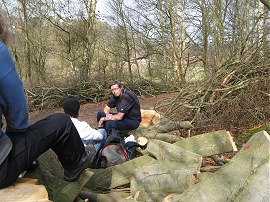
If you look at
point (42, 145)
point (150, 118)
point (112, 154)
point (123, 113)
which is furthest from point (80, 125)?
point (150, 118)

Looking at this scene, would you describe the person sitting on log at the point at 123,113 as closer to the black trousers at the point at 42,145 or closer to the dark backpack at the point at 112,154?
the dark backpack at the point at 112,154

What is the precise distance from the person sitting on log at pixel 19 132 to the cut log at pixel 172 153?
1.32 meters

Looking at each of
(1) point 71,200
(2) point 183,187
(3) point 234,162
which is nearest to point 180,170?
(2) point 183,187

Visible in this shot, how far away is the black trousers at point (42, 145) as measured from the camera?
7.50ft

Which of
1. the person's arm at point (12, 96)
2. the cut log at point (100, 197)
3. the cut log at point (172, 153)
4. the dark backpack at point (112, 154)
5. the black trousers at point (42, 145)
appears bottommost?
the cut log at point (100, 197)

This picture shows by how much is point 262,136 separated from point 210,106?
390 cm

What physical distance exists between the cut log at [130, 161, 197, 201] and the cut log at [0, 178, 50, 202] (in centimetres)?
116

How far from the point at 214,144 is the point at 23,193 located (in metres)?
2.39

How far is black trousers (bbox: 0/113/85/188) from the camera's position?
229 centimetres

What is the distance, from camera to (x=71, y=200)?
2.90 meters

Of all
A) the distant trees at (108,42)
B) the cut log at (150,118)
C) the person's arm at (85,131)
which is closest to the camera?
the person's arm at (85,131)

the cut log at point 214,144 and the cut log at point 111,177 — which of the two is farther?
the cut log at point 214,144

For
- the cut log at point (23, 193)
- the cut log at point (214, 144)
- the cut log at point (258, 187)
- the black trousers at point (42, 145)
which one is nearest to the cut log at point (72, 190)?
the black trousers at point (42, 145)

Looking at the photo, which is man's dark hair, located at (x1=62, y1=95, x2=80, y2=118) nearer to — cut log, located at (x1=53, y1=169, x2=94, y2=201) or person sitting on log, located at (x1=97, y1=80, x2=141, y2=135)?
cut log, located at (x1=53, y1=169, x2=94, y2=201)
